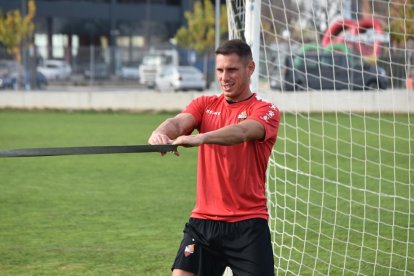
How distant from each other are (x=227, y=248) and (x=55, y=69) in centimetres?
3408

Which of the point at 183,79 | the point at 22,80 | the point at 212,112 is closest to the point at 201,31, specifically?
the point at 183,79

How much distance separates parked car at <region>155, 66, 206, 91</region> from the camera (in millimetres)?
40656

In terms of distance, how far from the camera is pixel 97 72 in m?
37.6

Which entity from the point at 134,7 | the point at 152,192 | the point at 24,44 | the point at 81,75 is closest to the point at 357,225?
the point at 152,192

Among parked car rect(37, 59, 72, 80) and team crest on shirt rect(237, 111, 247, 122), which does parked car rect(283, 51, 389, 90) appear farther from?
parked car rect(37, 59, 72, 80)

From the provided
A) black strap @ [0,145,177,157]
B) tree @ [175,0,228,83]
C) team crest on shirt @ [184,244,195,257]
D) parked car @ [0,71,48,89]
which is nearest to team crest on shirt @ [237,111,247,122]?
black strap @ [0,145,177,157]

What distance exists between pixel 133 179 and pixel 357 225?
4947 millimetres

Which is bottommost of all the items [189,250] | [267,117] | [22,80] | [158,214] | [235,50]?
[22,80]

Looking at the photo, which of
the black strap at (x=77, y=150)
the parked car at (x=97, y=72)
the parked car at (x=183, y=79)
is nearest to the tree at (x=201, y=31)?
the parked car at (x=183, y=79)

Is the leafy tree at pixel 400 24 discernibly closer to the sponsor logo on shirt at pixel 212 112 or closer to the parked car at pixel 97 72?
the sponsor logo on shirt at pixel 212 112

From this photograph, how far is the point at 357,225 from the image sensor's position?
10.6 metres

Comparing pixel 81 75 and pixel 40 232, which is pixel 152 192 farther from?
pixel 81 75

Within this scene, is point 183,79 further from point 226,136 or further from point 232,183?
point 226,136

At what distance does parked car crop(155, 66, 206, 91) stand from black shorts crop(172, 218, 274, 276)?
35116 millimetres
